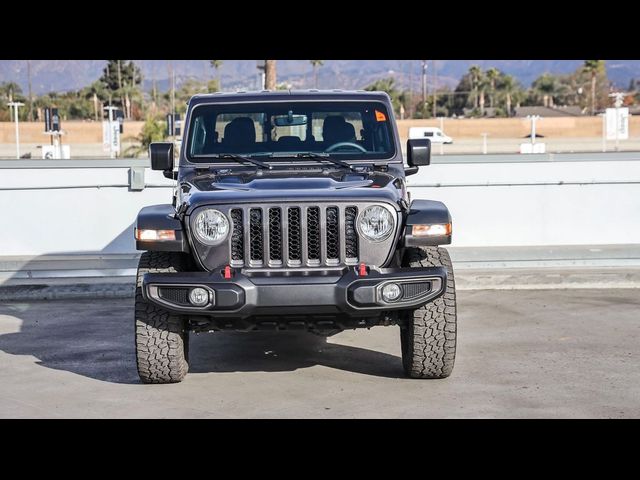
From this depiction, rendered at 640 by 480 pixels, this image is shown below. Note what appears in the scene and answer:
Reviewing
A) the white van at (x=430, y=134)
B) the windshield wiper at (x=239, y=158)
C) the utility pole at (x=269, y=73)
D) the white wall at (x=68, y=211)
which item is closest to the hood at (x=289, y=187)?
Answer: the windshield wiper at (x=239, y=158)

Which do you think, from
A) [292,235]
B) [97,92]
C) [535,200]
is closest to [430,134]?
[535,200]

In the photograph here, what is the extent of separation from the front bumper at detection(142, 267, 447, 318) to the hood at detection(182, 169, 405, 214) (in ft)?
1.59

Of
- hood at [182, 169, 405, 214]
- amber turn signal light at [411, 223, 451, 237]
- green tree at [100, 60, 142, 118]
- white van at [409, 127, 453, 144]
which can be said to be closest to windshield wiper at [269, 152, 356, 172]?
hood at [182, 169, 405, 214]

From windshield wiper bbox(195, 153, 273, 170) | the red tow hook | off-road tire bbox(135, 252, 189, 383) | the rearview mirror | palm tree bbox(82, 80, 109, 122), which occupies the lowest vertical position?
off-road tire bbox(135, 252, 189, 383)

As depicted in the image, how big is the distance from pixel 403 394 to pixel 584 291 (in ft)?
15.7

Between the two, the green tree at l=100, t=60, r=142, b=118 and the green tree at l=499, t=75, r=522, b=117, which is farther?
the green tree at l=499, t=75, r=522, b=117

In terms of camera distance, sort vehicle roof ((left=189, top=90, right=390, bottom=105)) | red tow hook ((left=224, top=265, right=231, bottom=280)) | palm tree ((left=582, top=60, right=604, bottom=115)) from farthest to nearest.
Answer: palm tree ((left=582, top=60, right=604, bottom=115)) → vehicle roof ((left=189, top=90, right=390, bottom=105)) → red tow hook ((left=224, top=265, right=231, bottom=280))

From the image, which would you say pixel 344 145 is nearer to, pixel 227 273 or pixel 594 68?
pixel 227 273

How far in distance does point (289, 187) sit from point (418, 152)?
A: 62.6 inches

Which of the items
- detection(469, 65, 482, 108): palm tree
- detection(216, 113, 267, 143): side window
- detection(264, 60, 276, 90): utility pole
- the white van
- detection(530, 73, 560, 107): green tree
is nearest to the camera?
detection(216, 113, 267, 143): side window

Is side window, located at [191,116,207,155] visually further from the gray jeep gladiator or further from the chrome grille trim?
the chrome grille trim

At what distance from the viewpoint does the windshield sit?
8109mm

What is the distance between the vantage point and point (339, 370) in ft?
25.1
